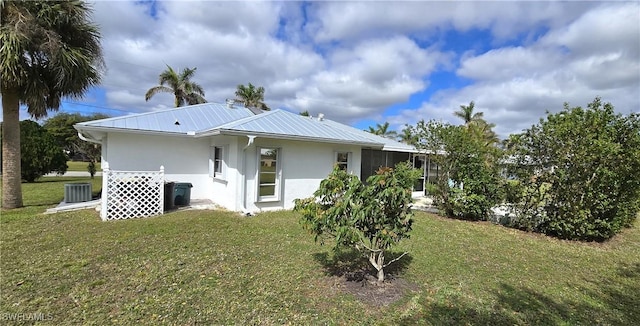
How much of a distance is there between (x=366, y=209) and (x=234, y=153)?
6372mm

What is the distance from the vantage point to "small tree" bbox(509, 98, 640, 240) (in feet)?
21.9

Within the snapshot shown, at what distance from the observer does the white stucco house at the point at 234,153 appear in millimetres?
9086

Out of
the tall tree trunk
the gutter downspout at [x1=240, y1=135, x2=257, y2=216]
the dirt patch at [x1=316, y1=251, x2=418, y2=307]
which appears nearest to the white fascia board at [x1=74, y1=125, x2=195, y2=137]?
the tall tree trunk

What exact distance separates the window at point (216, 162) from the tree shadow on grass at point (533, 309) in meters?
8.43

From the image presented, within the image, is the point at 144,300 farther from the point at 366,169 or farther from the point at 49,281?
the point at 366,169

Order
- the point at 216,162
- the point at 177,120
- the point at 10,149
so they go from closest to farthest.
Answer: the point at 10,149 → the point at 216,162 → the point at 177,120

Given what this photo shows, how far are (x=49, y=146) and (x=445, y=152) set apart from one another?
22.2 meters

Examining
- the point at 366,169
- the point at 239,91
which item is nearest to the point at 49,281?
the point at 366,169

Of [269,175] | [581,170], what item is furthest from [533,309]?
[269,175]

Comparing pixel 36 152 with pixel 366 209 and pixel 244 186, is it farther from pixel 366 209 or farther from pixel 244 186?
pixel 366 209

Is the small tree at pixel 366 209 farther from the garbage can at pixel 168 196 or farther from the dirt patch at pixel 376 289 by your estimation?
the garbage can at pixel 168 196

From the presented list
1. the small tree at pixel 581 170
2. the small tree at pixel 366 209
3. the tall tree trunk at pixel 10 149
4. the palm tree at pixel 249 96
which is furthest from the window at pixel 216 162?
the palm tree at pixel 249 96

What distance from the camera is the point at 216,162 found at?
10836mm

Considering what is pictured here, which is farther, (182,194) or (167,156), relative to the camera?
(167,156)
